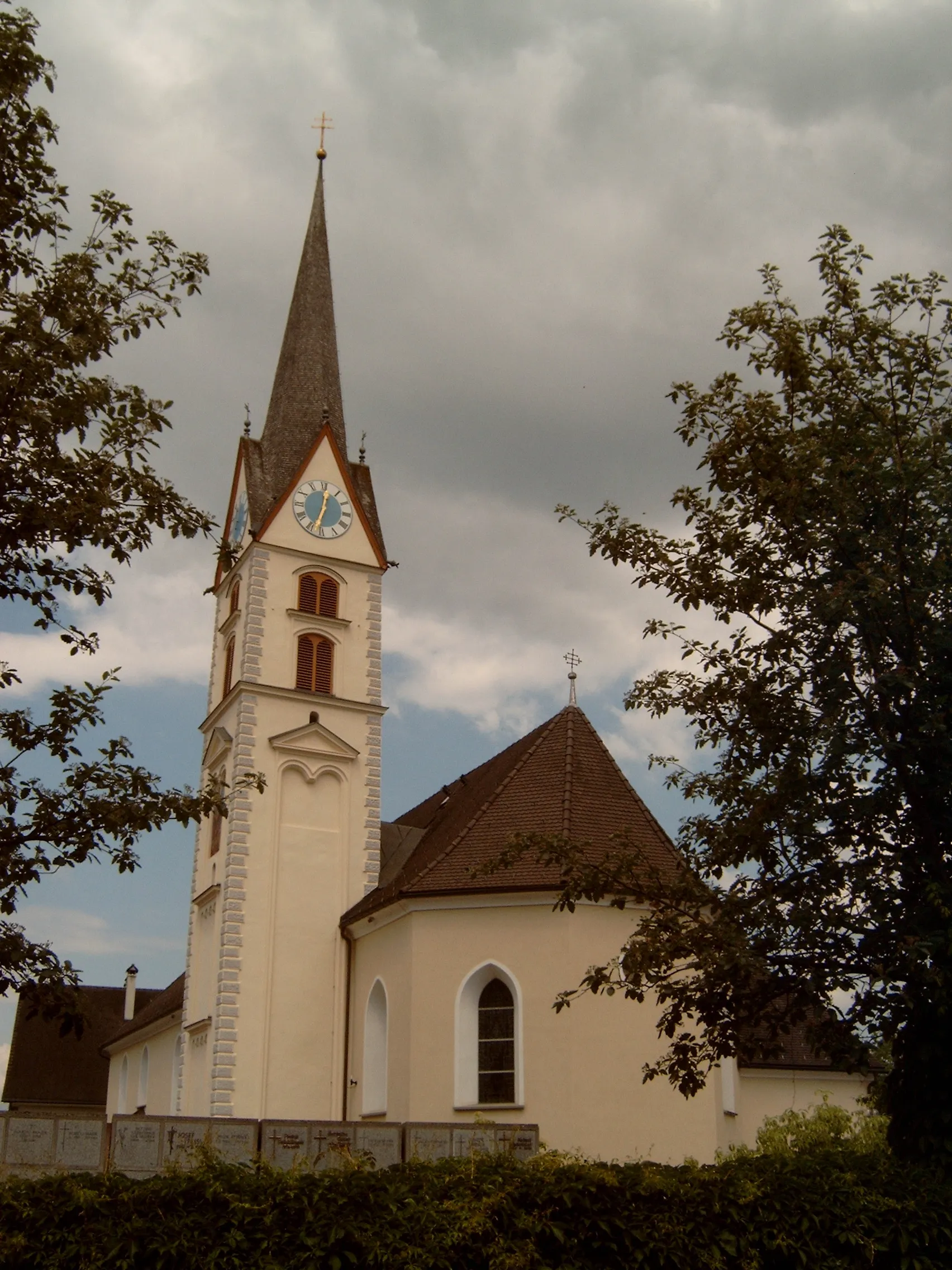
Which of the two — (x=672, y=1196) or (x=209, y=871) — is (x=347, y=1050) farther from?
(x=672, y=1196)

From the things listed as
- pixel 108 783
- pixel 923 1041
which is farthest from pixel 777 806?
pixel 108 783

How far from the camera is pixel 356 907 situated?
28.7m

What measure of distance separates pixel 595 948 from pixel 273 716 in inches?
417

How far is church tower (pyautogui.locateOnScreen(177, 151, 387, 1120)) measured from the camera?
2725 cm

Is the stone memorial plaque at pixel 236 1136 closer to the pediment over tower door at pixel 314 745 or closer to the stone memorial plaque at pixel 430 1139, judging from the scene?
the stone memorial plaque at pixel 430 1139

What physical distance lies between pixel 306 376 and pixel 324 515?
5394 millimetres

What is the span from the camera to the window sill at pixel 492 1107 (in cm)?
2217

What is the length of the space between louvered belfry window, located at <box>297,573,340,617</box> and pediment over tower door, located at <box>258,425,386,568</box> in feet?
2.20

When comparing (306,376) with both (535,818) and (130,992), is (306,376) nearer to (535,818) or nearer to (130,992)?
(535,818)

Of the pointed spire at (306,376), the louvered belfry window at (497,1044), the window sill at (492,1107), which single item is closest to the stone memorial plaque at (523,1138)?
the window sill at (492,1107)

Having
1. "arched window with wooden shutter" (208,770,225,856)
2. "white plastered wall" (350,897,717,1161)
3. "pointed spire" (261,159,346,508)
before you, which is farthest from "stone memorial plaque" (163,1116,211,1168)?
"pointed spire" (261,159,346,508)

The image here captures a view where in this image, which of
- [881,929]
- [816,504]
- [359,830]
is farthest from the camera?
[359,830]

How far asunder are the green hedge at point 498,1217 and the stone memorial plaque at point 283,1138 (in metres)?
4.80

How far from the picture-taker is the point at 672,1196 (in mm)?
10430
